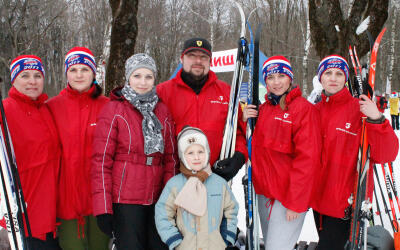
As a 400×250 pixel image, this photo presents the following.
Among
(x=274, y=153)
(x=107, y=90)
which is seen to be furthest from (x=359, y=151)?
(x=107, y=90)

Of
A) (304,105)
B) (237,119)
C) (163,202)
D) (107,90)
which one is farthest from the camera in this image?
(107,90)

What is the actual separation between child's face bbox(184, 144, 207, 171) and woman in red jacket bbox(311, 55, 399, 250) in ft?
2.95

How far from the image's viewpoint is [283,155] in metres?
2.38

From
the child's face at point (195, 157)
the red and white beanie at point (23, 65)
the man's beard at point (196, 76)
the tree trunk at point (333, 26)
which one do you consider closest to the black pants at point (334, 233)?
the child's face at point (195, 157)

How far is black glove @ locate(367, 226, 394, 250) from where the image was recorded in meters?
2.71

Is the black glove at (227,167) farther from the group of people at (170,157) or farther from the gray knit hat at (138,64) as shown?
the gray knit hat at (138,64)

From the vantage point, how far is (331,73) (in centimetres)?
243

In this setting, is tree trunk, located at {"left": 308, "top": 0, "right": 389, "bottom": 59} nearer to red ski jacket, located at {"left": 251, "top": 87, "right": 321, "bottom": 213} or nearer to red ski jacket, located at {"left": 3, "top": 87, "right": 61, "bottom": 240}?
red ski jacket, located at {"left": 251, "top": 87, "right": 321, "bottom": 213}

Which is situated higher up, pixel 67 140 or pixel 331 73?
pixel 331 73

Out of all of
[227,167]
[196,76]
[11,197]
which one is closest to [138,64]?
[196,76]

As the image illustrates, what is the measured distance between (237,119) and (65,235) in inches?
64.4

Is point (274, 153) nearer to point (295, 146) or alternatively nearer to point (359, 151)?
point (295, 146)

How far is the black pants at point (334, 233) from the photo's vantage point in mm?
2377

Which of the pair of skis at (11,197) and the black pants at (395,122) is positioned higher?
the black pants at (395,122)
